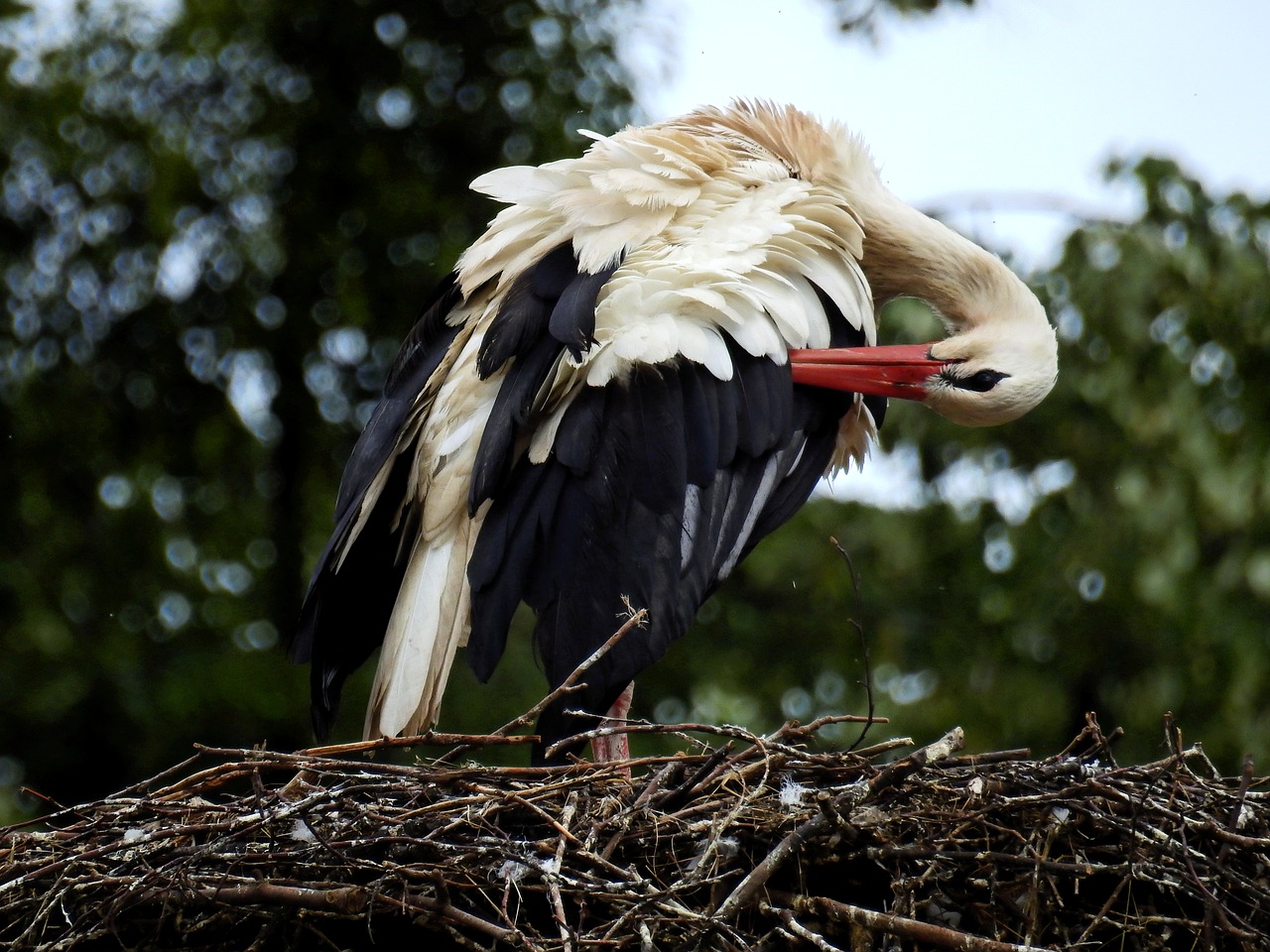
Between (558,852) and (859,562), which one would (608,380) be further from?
(859,562)

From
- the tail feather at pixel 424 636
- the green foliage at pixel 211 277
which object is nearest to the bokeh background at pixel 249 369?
the green foliage at pixel 211 277

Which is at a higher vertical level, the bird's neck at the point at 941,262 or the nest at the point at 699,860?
the bird's neck at the point at 941,262

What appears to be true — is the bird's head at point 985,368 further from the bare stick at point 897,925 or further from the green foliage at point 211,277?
the green foliage at point 211,277

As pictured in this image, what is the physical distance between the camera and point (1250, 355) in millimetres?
6027

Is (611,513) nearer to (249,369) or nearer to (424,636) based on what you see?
(424,636)

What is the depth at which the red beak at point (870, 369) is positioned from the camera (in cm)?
408

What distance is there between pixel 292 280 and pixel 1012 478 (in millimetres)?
3733

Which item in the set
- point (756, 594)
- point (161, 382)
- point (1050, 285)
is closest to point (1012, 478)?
point (1050, 285)

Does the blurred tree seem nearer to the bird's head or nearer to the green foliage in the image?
the bird's head

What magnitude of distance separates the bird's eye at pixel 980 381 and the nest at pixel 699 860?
145 centimetres

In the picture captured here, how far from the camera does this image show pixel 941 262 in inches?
180

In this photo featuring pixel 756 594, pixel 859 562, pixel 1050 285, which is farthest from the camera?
pixel 756 594

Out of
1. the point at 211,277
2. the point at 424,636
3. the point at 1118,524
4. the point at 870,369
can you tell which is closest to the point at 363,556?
the point at 424,636

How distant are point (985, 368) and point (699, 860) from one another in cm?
199
